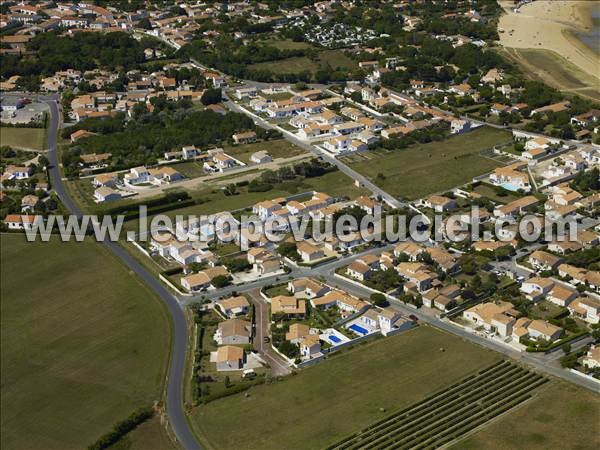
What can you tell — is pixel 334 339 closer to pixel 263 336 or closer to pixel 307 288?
pixel 263 336

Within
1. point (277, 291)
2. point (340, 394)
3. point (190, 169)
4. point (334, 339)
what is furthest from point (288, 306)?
point (190, 169)

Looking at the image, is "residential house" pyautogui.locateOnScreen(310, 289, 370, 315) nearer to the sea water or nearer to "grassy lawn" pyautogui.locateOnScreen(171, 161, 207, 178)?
"grassy lawn" pyautogui.locateOnScreen(171, 161, 207, 178)

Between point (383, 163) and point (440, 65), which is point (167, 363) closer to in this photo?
point (383, 163)

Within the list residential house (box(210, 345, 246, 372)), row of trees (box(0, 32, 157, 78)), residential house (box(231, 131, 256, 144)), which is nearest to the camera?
residential house (box(210, 345, 246, 372))

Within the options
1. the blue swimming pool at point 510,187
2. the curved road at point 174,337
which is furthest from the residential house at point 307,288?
the blue swimming pool at point 510,187

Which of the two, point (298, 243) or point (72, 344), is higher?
point (298, 243)

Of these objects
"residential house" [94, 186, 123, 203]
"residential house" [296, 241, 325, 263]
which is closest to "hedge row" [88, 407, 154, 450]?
"residential house" [296, 241, 325, 263]
